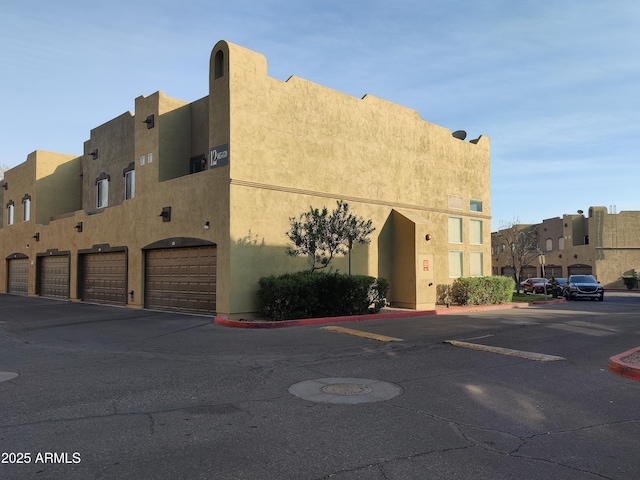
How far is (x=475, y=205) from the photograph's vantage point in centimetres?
2717

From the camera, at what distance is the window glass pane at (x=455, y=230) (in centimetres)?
2558

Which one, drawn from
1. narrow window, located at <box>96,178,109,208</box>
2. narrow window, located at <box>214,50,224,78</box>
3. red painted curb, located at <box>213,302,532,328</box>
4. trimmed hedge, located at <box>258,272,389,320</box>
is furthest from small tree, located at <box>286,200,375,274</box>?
narrow window, located at <box>96,178,109,208</box>

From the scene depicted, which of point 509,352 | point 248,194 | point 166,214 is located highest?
point 248,194

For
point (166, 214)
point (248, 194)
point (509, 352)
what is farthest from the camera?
point (166, 214)

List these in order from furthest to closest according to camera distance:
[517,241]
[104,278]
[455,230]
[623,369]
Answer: [517,241] → [455,230] → [104,278] → [623,369]

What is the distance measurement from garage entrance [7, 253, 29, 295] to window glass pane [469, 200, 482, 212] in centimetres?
2921

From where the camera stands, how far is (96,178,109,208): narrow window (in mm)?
25859

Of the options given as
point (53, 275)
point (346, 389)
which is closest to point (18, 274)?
point (53, 275)

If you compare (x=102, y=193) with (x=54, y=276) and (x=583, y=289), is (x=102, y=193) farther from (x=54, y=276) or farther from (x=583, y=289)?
(x=583, y=289)

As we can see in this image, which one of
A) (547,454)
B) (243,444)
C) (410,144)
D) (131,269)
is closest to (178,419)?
(243,444)

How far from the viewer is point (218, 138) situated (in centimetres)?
1680

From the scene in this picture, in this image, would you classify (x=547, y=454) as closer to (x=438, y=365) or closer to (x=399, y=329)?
(x=438, y=365)

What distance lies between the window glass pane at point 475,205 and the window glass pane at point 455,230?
4.54 feet

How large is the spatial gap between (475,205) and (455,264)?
406 centimetres
